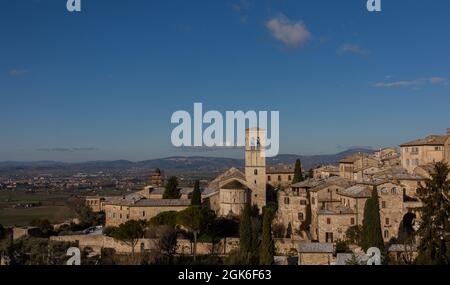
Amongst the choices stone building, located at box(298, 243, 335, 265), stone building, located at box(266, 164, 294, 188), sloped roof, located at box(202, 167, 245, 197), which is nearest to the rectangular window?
stone building, located at box(298, 243, 335, 265)

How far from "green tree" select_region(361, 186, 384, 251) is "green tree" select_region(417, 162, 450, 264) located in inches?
250

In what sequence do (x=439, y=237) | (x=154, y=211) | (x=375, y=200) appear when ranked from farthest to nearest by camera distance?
(x=154, y=211)
(x=375, y=200)
(x=439, y=237)

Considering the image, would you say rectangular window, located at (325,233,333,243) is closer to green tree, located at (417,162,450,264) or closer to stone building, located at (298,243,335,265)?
stone building, located at (298,243,335,265)

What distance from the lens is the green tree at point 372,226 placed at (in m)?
31.6

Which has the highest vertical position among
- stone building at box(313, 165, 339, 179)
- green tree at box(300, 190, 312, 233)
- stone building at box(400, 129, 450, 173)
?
stone building at box(400, 129, 450, 173)

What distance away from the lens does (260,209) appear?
168 feet

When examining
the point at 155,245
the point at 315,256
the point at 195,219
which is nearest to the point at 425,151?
the point at 315,256

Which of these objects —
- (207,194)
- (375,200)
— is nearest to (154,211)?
(207,194)

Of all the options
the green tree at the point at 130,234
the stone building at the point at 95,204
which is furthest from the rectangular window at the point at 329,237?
the stone building at the point at 95,204

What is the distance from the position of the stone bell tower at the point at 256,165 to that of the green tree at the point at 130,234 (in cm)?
1599

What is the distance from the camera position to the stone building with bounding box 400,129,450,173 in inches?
1855

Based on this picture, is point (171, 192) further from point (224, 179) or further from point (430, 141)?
point (430, 141)
